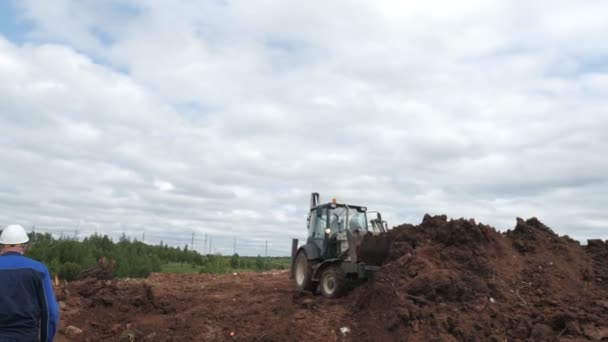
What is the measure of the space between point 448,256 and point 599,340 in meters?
3.15

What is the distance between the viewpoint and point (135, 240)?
38.0m

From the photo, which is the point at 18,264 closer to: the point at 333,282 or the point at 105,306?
the point at 333,282

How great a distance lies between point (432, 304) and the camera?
32.0 ft

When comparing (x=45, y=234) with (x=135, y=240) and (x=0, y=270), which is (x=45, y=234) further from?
(x=0, y=270)

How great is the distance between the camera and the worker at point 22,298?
4730 millimetres

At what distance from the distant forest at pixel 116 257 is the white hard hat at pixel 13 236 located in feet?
50.5

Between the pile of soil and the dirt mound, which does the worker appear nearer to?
the pile of soil

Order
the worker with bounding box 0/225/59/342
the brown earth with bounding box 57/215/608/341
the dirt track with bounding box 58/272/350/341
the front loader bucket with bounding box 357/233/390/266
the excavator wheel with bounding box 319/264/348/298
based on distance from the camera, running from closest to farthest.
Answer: the worker with bounding box 0/225/59/342 → the brown earth with bounding box 57/215/608/341 → the dirt track with bounding box 58/272/350/341 → the excavator wheel with bounding box 319/264/348/298 → the front loader bucket with bounding box 357/233/390/266

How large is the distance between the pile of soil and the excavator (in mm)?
593

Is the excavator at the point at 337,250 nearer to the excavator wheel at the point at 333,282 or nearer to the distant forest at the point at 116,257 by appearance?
the excavator wheel at the point at 333,282

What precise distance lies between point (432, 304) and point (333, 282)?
3211 millimetres

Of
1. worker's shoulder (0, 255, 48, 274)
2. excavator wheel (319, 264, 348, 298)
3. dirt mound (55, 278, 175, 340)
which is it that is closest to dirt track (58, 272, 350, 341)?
dirt mound (55, 278, 175, 340)

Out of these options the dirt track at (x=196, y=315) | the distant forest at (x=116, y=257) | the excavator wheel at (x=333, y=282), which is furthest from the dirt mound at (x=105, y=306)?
the distant forest at (x=116, y=257)

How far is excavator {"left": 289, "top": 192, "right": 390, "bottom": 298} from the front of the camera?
12.2 m
